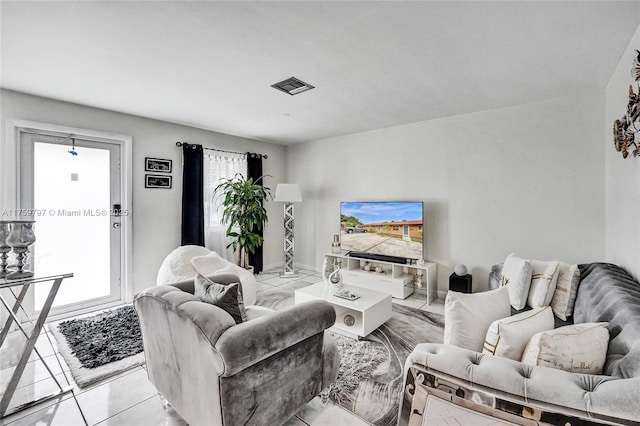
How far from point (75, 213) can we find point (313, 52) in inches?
132

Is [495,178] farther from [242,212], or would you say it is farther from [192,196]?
[192,196]

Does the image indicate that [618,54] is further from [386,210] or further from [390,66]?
[386,210]

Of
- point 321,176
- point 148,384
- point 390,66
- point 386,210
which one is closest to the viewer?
point 148,384

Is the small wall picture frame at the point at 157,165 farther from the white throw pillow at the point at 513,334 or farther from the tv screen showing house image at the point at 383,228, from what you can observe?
the white throw pillow at the point at 513,334

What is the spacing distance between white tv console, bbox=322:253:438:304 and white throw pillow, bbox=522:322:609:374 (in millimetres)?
2648

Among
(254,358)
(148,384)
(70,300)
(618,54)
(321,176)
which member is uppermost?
(618,54)

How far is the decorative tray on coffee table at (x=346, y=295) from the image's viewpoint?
2.93m

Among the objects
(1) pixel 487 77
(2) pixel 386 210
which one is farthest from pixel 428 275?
(1) pixel 487 77

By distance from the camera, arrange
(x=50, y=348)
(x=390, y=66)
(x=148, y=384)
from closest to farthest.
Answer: (x=148, y=384)
(x=390, y=66)
(x=50, y=348)

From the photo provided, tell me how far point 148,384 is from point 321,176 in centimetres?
395

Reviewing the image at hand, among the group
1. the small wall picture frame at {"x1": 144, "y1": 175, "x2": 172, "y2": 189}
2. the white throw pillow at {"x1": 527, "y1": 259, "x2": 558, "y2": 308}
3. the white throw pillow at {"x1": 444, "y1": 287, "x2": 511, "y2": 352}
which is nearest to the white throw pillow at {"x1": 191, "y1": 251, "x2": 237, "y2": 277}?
the small wall picture frame at {"x1": 144, "y1": 175, "x2": 172, "y2": 189}

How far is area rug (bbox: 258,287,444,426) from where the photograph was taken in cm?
189

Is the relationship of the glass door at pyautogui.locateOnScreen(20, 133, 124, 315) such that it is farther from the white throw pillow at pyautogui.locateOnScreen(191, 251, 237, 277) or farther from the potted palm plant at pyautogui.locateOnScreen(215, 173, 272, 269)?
the potted palm plant at pyautogui.locateOnScreen(215, 173, 272, 269)

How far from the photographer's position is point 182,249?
3.64 meters
